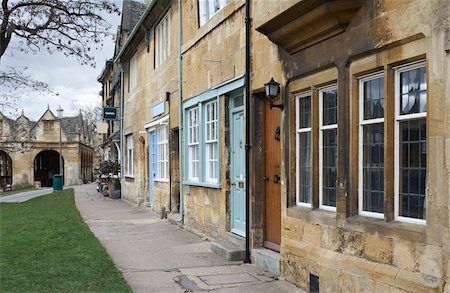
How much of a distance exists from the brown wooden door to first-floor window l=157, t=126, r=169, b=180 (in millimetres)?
7154

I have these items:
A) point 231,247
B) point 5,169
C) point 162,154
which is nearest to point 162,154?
point 162,154

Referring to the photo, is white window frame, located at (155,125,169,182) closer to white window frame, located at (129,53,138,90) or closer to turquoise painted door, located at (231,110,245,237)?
white window frame, located at (129,53,138,90)

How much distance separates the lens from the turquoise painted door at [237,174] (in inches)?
351

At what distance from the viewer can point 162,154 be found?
15.7 metres

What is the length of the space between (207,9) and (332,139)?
5739 millimetres

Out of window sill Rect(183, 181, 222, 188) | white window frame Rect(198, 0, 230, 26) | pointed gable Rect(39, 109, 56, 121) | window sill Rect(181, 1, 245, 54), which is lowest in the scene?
window sill Rect(183, 181, 222, 188)

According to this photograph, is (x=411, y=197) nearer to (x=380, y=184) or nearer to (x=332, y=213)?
(x=380, y=184)

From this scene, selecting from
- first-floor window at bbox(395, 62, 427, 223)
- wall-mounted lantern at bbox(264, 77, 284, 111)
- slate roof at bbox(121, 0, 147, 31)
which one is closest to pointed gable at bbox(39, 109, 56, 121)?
slate roof at bbox(121, 0, 147, 31)

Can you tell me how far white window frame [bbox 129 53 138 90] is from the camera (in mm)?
19906

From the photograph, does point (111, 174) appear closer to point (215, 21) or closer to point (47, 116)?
point (215, 21)

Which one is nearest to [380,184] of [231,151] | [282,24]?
[282,24]

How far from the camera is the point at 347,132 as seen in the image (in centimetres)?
556

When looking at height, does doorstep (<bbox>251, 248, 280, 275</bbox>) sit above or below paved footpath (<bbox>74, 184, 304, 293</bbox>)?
above

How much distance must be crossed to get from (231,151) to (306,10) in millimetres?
4073
